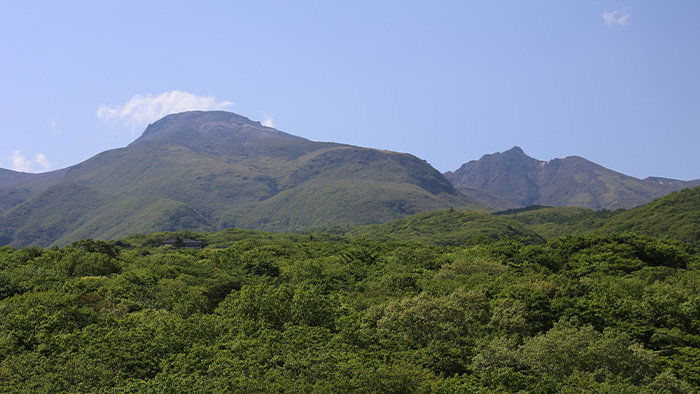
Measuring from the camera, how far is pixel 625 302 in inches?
2518

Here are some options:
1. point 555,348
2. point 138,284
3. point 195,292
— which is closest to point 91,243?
point 138,284

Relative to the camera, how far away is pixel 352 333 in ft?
177

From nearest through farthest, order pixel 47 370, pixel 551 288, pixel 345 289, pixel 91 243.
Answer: pixel 47 370 < pixel 551 288 < pixel 345 289 < pixel 91 243

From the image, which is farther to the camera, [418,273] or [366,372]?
[418,273]

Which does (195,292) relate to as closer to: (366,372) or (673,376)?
(366,372)

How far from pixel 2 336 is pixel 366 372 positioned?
109 feet

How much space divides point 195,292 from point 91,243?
4738 cm

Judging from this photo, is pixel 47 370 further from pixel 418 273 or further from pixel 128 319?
pixel 418 273

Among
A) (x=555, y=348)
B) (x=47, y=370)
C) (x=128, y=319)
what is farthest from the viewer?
(x=128, y=319)

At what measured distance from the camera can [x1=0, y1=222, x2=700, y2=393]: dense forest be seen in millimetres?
42812

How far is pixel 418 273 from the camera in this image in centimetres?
9069

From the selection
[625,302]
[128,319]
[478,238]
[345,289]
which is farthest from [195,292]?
[478,238]

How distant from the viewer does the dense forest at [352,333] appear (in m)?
42.8

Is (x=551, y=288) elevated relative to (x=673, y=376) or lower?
elevated
